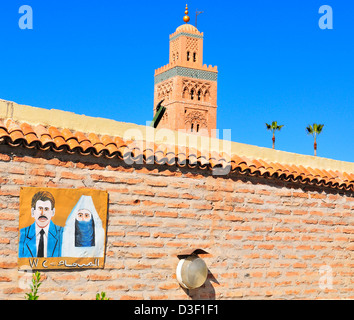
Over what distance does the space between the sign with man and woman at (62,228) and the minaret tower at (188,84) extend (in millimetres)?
41288

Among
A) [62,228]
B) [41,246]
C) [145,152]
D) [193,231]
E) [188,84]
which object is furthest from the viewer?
Answer: [188,84]

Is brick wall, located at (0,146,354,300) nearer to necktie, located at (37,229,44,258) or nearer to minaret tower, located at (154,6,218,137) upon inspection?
necktie, located at (37,229,44,258)

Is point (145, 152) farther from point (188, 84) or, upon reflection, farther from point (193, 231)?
point (188, 84)

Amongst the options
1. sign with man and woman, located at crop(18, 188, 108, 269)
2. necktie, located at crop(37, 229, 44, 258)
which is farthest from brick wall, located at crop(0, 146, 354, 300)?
necktie, located at crop(37, 229, 44, 258)

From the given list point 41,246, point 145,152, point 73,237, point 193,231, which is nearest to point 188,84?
point 193,231

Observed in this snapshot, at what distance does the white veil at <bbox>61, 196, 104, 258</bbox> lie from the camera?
309 inches

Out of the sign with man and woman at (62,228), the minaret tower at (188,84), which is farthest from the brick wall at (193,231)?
the minaret tower at (188,84)

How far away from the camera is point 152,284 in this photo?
28.0 ft

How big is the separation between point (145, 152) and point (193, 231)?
1.46m

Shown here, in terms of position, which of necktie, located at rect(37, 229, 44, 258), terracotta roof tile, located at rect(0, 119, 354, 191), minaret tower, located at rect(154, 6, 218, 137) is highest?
minaret tower, located at rect(154, 6, 218, 137)

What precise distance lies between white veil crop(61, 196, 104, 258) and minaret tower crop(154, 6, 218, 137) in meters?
41.3

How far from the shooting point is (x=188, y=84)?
1997 inches
